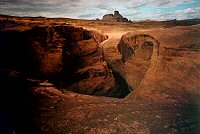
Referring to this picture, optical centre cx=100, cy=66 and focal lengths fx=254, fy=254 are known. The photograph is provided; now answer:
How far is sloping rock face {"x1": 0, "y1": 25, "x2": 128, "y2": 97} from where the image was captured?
3285 mm

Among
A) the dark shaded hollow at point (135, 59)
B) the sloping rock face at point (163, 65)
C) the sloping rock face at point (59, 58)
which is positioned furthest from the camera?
the dark shaded hollow at point (135, 59)

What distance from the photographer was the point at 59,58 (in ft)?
11.7

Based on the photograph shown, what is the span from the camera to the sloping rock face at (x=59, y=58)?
3.29m

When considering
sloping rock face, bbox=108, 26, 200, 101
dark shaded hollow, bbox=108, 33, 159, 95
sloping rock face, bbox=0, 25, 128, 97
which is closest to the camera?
sloping rock face, bbox=108, 26, 200, 101

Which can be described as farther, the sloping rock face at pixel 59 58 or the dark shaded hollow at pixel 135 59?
the dark shaded hollow at pixel 135 59

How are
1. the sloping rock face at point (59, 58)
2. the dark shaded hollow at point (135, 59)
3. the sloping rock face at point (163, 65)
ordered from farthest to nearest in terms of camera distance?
the dark shaded hollow at point (135, 59)
the sloping rock face at point (59, 58)
the sloping rock face at point (163, 65)

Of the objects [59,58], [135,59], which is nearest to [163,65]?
[135,59]

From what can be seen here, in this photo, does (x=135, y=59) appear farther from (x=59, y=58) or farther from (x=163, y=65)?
(x=59, y=58)

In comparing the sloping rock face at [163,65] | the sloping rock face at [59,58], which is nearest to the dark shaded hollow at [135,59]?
the sloping rock face at [163,65]

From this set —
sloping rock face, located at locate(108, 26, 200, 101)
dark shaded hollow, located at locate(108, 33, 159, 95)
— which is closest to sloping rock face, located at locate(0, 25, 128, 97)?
dark shaded hollow, located at locate(108, 33, 159, 95)

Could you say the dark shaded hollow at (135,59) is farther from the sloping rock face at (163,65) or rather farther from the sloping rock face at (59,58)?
the sloping rock face at (59,58)

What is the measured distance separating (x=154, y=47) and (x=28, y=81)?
178 cm

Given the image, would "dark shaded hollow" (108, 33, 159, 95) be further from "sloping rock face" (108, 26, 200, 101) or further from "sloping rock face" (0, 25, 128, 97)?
"sloping rock face" (0, 25, 128, 97)

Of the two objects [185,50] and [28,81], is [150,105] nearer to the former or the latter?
[185,50]
